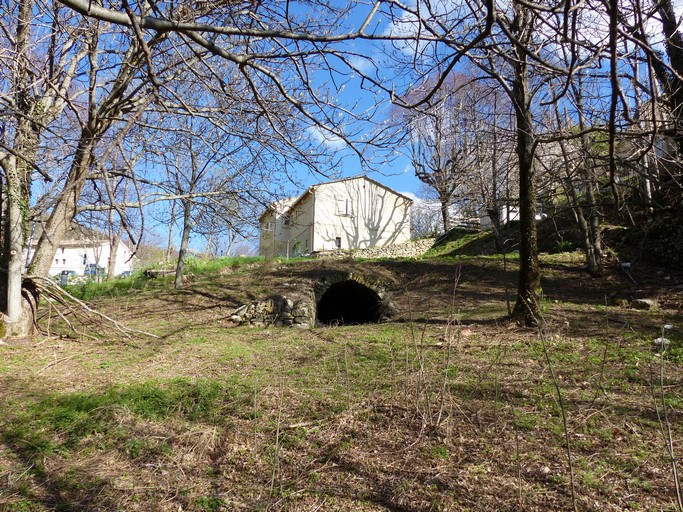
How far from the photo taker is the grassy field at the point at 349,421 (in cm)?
303

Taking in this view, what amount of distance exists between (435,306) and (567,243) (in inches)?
269

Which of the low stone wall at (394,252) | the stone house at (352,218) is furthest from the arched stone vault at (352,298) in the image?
the stone house at (352,218)

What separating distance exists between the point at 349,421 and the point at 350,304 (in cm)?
910

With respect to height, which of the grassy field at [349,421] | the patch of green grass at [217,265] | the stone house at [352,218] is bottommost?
the grassy field at [349,421]

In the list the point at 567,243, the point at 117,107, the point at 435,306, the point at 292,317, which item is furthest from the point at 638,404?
the point at 567,243

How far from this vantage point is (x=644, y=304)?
761 cm

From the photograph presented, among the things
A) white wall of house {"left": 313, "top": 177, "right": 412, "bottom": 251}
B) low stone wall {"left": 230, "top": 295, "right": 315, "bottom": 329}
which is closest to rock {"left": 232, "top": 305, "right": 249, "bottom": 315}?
low stone wall {"left": 230, "top": 295, "right": 315, "bottom": 329}

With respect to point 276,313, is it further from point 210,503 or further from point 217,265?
point 217,265

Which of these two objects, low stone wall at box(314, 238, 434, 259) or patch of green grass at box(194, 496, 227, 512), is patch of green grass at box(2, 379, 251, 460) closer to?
patch of green grass at box(194, 496, 227, 512)

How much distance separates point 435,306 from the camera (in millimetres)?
9117

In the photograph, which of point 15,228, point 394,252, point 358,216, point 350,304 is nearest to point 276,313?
point 350,304

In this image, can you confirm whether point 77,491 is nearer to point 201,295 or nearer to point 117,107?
point 117,107

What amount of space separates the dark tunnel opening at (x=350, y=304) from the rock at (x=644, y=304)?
505 centimetres

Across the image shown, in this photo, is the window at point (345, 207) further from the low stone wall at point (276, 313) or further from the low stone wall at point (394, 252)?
the low stone wall at point (276, 313)
